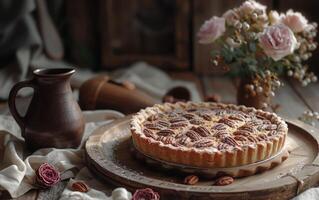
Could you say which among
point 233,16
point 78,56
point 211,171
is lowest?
point 78,56

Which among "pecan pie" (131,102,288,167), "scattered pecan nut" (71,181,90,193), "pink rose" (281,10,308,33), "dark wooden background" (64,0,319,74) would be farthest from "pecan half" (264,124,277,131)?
"dark wooden background" (64,0,319,74)

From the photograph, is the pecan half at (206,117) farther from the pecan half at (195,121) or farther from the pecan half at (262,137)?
the pecan half at (262,137)

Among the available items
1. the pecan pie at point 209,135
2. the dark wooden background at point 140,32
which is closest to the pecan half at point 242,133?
the pecan pie at point 209,135

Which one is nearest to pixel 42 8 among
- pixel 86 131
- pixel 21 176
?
pixel 86 131

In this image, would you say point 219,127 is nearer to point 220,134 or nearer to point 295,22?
point 220,134

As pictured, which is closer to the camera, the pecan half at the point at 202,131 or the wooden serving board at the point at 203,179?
the wooden serving board at the point at 203,179

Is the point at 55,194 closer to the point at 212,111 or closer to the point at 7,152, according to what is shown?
the point at 7,152
